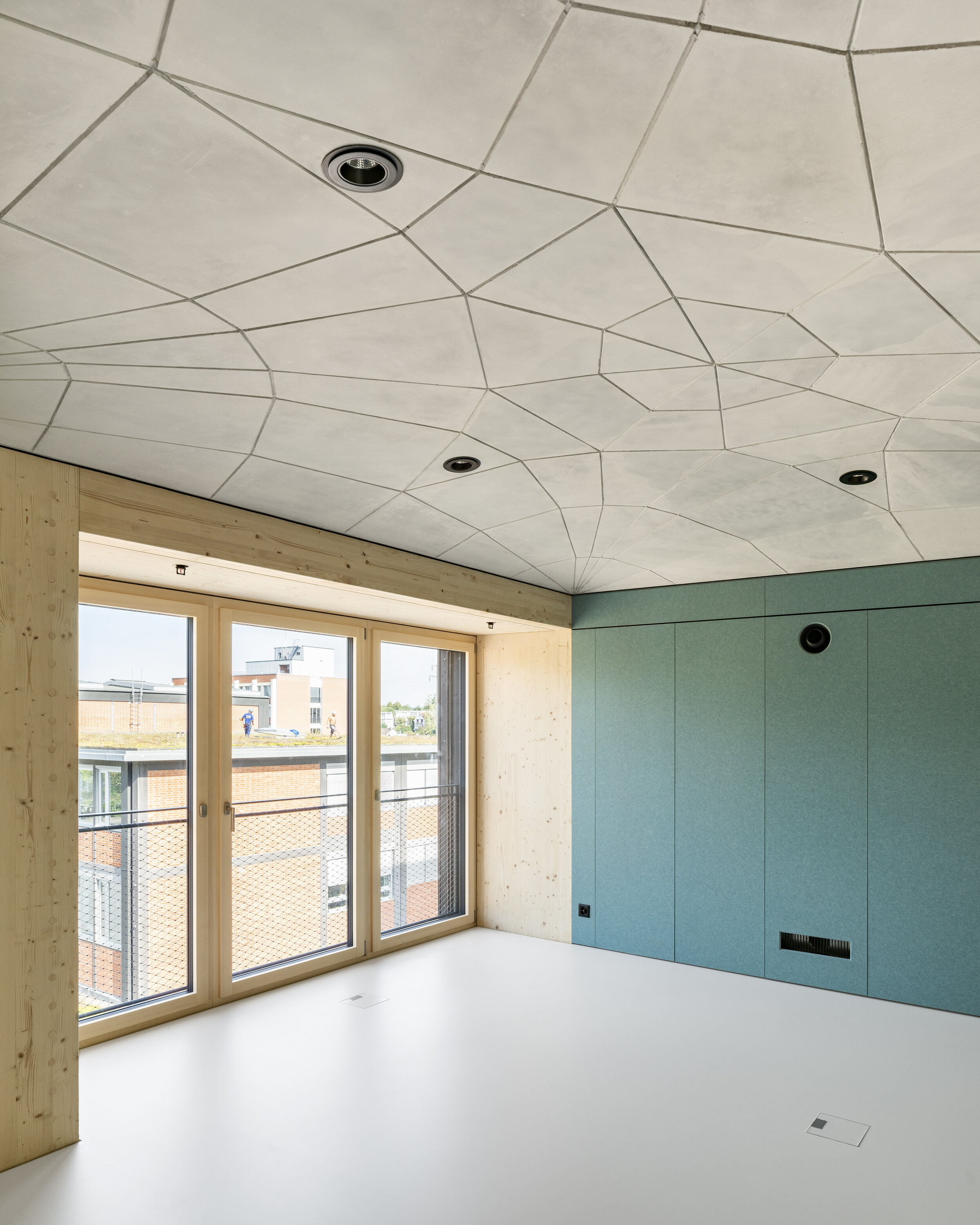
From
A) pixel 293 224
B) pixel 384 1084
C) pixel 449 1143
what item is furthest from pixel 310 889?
pixel 293 224

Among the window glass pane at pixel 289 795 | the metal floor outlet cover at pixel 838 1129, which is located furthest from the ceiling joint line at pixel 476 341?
the metal floor outlet cover at pixel 838 1129

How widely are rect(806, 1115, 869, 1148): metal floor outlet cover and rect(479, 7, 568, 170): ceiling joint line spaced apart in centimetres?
387

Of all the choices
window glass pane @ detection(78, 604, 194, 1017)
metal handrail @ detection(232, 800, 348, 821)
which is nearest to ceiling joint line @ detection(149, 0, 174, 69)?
window glass pane @ detection(78, 604, 194, 1017)

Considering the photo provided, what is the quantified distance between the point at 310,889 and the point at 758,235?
512 centimetres

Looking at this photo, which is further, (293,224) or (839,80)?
(293,224)

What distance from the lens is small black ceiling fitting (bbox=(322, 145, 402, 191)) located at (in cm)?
184

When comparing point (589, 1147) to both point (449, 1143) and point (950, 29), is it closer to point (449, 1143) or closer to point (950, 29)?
point (449, 1143)

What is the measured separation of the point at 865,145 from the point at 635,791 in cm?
531

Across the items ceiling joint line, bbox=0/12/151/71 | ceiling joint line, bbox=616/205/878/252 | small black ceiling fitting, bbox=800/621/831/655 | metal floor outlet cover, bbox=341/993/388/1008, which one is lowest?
metal floor outlet cover, bbox=341/993/388/1008

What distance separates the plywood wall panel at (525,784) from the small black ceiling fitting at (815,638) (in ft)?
6.15

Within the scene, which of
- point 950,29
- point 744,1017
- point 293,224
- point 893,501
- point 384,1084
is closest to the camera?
point 950,29

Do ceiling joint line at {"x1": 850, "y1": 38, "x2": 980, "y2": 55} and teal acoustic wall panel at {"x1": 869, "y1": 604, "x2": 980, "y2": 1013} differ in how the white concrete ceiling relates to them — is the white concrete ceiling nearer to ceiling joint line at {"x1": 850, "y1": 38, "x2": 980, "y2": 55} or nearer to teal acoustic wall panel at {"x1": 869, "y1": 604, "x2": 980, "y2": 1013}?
ceiling joint line at {"x1": 850, "y1": 38, "x2": 980, "y2": 55}

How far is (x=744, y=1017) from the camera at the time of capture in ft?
16.9

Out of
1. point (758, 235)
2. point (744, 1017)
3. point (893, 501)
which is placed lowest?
point (744, 1017)
